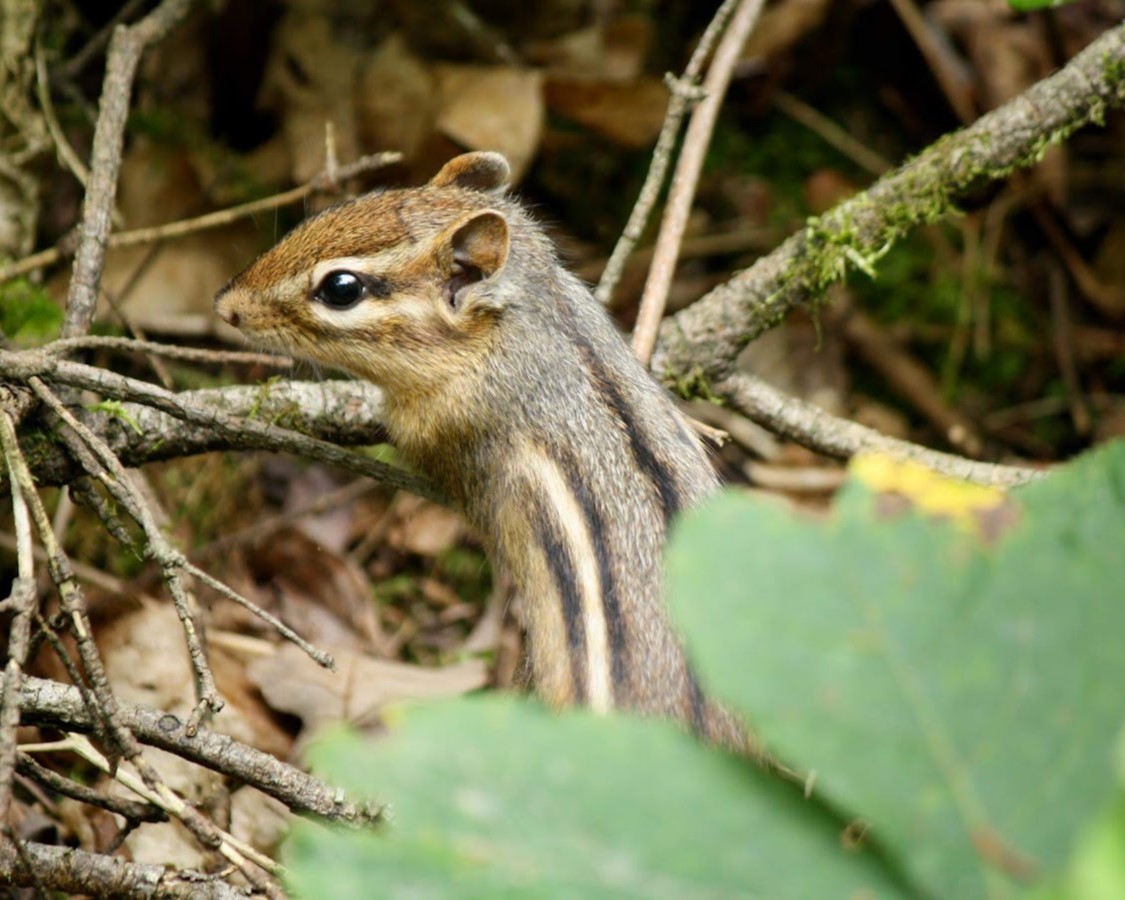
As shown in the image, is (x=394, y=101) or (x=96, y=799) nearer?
(x=96, y=799)

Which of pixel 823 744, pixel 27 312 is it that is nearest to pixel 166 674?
pixel 27 312

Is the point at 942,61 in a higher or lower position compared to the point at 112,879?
higher

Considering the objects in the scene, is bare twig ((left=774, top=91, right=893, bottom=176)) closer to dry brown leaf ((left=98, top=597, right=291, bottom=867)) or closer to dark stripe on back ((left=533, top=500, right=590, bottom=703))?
dark stripe on back ((left=533, top=500, right=590, bottom=703))

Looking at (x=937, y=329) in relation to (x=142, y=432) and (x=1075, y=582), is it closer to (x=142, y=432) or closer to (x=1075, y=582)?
(x=142, y=432)

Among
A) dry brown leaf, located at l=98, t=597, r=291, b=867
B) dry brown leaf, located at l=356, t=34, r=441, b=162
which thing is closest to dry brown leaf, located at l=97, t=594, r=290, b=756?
dry brown leaf, located at l=98, t=597, r=291, b=867

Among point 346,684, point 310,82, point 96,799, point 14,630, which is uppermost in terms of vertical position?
point 310,82

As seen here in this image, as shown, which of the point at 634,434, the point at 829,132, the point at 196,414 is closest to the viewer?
the point at 196,414

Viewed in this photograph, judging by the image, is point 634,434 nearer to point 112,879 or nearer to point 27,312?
point 112,879

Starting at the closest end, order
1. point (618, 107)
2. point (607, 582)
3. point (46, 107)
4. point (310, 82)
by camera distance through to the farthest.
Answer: point (607, 582) → point (46, 107) → point (310, 82) → point (618, 107)
